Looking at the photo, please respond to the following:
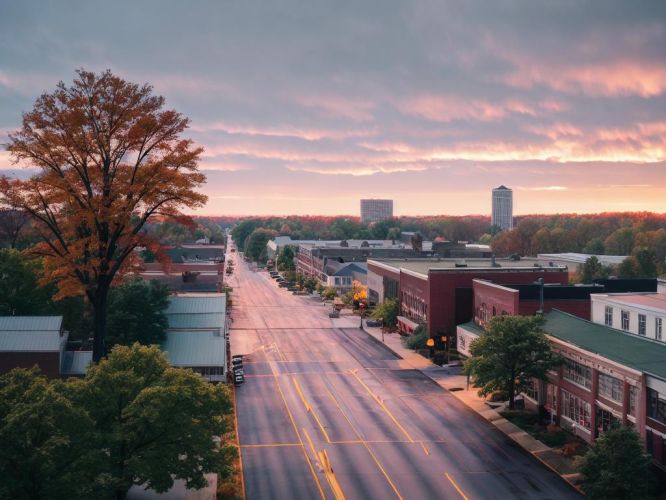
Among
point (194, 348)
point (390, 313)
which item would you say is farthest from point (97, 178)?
point (390, 313)

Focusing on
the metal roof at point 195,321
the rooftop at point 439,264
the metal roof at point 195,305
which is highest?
the rooftop at point 439,264

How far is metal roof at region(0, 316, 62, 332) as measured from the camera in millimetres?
53031

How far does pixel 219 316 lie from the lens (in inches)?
2616

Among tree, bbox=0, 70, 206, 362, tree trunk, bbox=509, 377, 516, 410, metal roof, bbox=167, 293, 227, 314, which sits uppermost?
tree, bbox=0, 70, 206, 362

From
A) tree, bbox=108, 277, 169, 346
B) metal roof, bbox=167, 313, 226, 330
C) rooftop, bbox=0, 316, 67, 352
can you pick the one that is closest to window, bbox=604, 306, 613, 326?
metal roof, bbox=167, 313, 226, 330

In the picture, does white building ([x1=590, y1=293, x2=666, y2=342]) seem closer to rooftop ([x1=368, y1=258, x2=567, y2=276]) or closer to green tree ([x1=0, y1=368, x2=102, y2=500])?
rooftop ([x1=368, y1=258, x2=567, y2=276])

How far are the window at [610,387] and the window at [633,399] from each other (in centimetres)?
110

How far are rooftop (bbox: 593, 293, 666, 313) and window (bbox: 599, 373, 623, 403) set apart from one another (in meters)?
10.8

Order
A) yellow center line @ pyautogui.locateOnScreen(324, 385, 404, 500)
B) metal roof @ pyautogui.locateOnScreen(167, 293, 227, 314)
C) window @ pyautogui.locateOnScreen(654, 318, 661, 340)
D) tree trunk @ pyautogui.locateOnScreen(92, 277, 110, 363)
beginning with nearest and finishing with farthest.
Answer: tree trunk @ pyautogui.locateOnScreen(92, 277, 110, 363)
yellow center line @ pyautogui.locateOnScreen(324, 385, 404, 500)
window @ pyautogui.locateOnScreen(654, 318, 661, 340)
metal roof @ pyautogui.locateOnScreen(167, 293, 227, 314)

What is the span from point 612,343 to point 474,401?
1372cm

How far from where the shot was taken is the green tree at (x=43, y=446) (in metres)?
22.8

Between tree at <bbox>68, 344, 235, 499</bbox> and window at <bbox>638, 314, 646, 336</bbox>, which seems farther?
window at <bbox>638, 314, 646, 336</bbox>

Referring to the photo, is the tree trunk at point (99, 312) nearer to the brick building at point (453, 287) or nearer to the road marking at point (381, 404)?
the road marking at point (381, 404)

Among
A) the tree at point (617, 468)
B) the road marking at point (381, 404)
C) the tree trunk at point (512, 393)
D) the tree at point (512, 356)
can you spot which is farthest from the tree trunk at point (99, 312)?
the tree trunk at point (512, 393)
